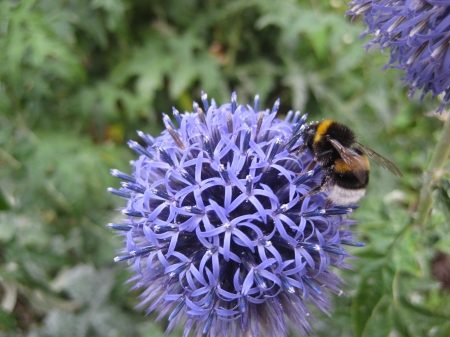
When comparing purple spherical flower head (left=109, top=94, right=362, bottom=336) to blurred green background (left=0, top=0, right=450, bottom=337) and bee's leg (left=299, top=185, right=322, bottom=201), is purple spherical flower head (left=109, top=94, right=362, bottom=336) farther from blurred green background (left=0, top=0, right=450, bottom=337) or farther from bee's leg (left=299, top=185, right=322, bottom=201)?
blurred green background (left=0, top=0, right=450, bottom=337)

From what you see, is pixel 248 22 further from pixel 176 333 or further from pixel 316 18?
pixel 176 333

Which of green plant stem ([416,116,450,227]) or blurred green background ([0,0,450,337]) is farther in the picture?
blurred green background ([0,0,450,337])

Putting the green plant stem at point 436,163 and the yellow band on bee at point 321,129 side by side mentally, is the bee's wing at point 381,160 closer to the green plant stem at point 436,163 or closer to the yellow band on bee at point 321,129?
the yellow band on bee at point 321,129

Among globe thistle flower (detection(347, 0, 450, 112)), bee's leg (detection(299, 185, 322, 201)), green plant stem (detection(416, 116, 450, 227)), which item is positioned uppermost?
globe thistle flower (detection(347, 0, 450, 112))

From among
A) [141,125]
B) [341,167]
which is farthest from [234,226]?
[141,125]

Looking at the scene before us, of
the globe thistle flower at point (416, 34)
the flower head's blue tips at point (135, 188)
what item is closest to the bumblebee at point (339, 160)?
the globe thistle flower at point (416, 34)

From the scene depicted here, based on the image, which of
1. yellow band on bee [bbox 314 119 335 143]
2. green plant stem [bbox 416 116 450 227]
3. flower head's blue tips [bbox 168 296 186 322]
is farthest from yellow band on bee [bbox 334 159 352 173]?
flower head's blue tips [bbox 168 296 186 322]

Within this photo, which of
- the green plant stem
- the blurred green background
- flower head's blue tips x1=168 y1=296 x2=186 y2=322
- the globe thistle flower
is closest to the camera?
the globe thistle flower
